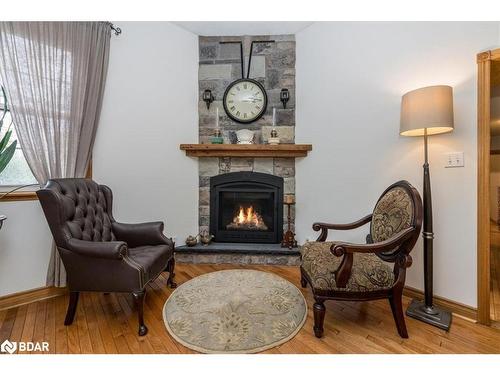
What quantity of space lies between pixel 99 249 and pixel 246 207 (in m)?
1.82

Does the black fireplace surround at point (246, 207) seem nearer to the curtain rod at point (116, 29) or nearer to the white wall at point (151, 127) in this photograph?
the white wall at point (151, 127)

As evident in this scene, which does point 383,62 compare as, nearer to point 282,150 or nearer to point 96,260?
point 282,150

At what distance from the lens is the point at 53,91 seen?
2.05m

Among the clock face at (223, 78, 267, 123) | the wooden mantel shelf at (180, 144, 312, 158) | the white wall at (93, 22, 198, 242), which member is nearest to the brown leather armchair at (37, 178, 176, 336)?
the white wall at (93, 22, 198, 242)

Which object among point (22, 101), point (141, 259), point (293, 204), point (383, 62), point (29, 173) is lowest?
point (141, 259)

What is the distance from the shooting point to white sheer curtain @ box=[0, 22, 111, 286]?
1.89m

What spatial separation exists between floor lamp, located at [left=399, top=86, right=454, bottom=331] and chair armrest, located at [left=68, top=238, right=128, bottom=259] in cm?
215

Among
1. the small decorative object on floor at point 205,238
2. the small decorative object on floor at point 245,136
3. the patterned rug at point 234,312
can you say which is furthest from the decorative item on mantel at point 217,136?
the patterned rug at point 234,312

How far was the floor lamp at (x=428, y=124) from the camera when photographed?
161 centimetres

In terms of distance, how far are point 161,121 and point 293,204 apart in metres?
1.91

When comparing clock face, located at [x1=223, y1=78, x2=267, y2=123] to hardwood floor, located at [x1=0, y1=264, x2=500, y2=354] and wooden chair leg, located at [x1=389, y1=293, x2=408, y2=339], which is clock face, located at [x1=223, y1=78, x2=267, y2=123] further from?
wooden chair leg, located at [x1=389, y1=293, x2=408, y2=339]
